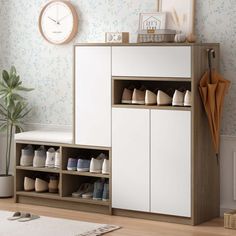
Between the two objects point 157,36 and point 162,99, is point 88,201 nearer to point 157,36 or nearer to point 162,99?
point 162,99

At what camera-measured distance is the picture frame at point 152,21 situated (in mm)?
5738

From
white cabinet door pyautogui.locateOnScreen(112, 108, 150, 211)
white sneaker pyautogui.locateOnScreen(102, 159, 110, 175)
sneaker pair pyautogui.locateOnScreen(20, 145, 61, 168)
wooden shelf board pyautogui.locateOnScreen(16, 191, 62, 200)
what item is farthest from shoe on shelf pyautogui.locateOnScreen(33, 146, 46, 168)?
white cabinet door pyautogui.locateOnScreen(112, 108, 150, 211)

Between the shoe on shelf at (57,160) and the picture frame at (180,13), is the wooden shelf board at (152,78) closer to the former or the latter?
the picture frame at (180,13)

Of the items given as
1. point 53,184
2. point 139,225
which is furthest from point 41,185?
point 139,225

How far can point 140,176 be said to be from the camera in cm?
558

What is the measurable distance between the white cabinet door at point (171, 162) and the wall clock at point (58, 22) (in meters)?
1.31

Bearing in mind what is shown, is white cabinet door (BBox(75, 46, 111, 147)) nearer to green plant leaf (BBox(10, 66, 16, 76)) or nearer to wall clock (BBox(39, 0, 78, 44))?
wall clock (BBox(39, 0, 78, 44))

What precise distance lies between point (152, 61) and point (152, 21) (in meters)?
0.48

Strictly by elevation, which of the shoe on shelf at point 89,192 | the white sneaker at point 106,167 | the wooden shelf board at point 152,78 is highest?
the wooden shelf board at point 152,78

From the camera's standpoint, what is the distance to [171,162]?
5.42 meters

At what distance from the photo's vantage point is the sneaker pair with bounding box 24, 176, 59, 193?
614cm

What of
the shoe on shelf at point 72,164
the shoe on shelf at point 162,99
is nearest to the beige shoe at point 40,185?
the shoe on shelf at point 72,164

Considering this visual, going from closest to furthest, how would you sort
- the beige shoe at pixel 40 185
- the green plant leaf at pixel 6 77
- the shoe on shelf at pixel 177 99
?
the shoe on shelf at pixel 177 99 → the beige shoe at pixel 40 185 → the green plant leaf at pixel 6 77

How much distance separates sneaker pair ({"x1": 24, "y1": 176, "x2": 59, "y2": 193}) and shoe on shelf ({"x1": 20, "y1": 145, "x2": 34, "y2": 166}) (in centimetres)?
14
